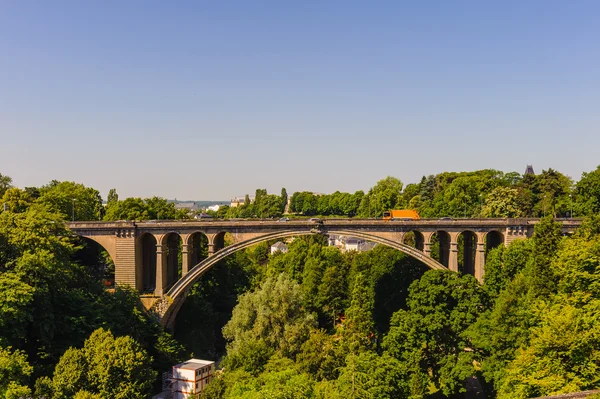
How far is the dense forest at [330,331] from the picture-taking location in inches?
1024

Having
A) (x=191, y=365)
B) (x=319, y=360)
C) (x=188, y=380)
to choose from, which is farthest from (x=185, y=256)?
(x=319, y=360)

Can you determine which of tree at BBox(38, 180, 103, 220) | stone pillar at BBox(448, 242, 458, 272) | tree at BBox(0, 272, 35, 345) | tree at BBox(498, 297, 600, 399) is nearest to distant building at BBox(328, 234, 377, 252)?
tree at BBox(38, 180, 103, 220)

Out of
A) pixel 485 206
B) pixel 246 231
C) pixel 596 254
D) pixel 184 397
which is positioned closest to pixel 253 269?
pixel 246 231

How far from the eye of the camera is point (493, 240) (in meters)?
48.7

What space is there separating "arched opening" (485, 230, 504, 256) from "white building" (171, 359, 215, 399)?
28.0 m

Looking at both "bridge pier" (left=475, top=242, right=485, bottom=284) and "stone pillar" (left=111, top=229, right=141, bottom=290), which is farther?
"bridge pier" (left=475, top=242, right=485, bottom=284)

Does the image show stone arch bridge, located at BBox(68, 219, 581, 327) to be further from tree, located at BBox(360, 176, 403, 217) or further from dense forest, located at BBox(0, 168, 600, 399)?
tree, located at BBox(360, 176, 403, 217)

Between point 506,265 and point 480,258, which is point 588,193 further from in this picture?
point 506,265

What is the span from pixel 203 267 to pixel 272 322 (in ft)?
32.9

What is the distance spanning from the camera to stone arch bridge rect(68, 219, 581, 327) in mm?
42594

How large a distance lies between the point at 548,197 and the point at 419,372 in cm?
3888

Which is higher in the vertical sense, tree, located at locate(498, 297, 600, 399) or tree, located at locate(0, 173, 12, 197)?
tree, located at locate(0, 173, 12, 197)

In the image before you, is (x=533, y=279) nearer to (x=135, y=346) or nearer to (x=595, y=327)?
(x=595, y=327)

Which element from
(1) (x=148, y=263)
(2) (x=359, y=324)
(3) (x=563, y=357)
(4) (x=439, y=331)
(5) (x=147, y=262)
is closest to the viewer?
(3) (x=563, y=357)
